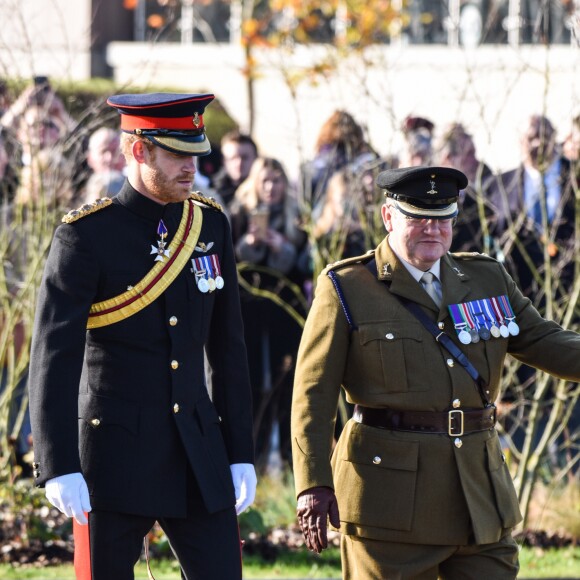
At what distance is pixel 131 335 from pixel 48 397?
34cm

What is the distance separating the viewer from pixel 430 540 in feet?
15.0

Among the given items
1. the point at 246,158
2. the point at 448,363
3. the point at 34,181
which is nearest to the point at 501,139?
the point at 246,158

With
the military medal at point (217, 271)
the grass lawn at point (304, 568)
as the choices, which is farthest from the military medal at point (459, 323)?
the grass lawn at point (304, 568)

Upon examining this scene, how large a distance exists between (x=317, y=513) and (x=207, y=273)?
34.1 inches

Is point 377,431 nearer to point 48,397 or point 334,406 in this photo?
point 334,406

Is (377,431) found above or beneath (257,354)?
above

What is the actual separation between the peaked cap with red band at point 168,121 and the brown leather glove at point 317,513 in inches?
46.1

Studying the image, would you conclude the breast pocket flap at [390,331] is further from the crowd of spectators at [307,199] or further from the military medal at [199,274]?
the crowd of spectators at [307,199]

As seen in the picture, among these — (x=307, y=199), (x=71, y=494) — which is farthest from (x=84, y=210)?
(x=307, y=199)

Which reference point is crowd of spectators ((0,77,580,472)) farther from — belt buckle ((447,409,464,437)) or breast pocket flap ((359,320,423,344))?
belt buckle ((447,409,464,437))

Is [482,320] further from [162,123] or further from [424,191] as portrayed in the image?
[162,123]

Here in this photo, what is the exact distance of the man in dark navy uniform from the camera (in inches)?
169

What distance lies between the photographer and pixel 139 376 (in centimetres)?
443

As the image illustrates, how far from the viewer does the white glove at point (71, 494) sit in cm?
419
